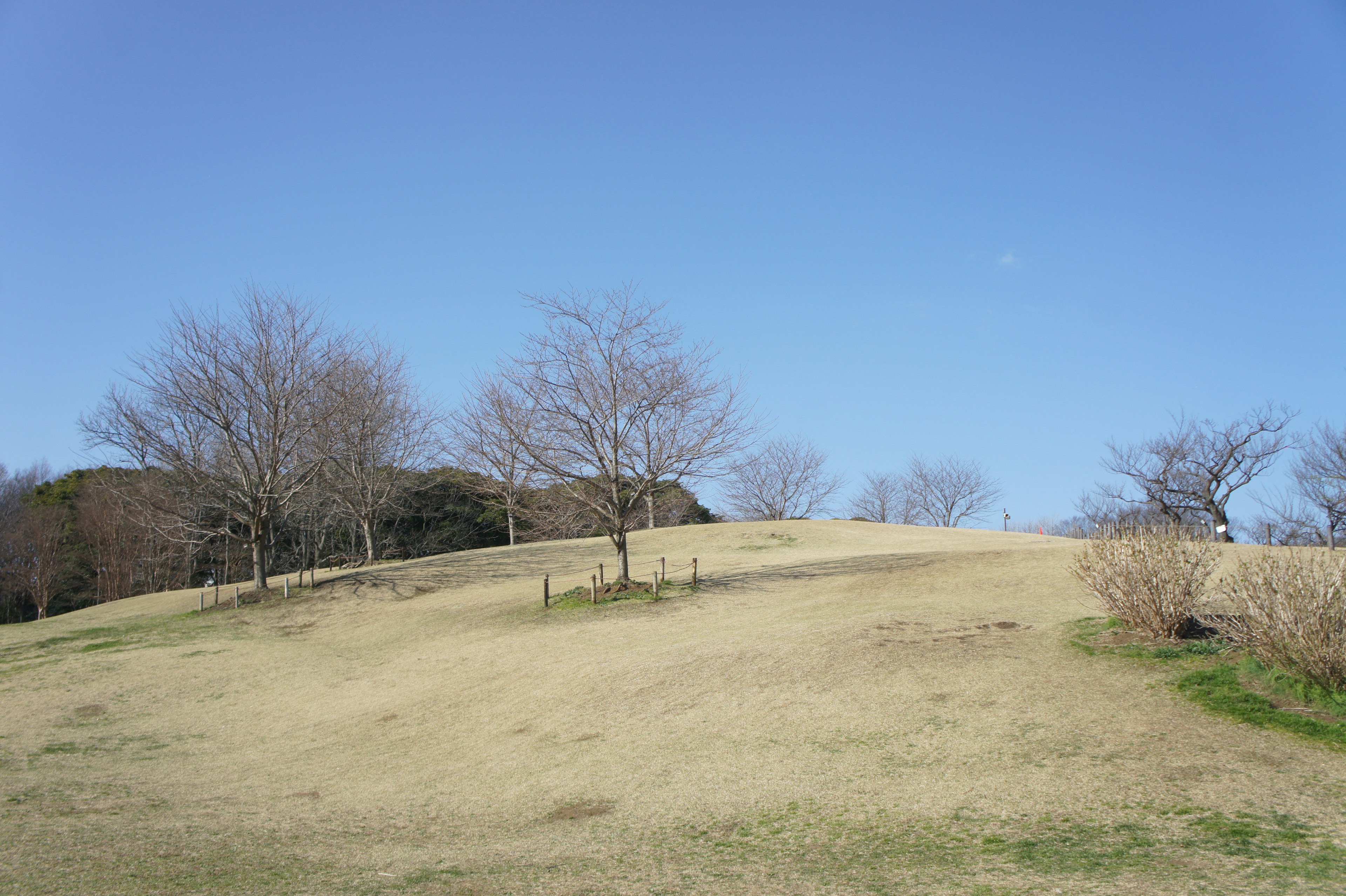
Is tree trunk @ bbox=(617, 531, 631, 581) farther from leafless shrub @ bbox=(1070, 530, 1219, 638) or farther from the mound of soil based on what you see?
leafless shrub @ bbox=(1070, 530, 1219, 638)

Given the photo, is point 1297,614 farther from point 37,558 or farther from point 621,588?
point 37,558

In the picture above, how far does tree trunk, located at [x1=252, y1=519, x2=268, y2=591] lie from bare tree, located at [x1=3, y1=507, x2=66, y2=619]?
22317 mm

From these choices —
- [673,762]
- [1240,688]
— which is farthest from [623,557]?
[1240,688]

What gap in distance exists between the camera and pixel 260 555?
27.4m

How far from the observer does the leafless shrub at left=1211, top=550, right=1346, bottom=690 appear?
8.66 metres

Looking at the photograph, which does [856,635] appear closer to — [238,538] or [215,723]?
[215,723]

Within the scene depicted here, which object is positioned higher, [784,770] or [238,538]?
[238,538]

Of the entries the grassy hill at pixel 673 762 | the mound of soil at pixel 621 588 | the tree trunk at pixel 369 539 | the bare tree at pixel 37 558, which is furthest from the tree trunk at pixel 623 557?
the bare tree at pixel 37 558

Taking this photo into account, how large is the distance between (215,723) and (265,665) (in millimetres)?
4351

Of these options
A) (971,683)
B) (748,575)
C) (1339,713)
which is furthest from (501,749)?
(748,575)

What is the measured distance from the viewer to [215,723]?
14234mm

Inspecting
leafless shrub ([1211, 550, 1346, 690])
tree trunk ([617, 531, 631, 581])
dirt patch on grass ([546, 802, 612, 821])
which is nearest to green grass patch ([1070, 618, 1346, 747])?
leafless shrub ([1211, 550, 1346, 690])

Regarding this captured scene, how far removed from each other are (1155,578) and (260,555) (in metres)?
26.2

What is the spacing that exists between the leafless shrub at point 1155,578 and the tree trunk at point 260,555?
24922 millimetres
